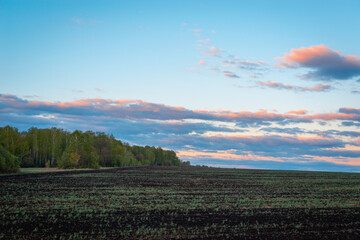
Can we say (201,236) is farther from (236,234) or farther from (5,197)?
(5,197)

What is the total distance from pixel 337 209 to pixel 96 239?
17.4 m

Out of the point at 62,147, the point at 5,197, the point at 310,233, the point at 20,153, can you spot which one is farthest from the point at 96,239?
the point at 62,147

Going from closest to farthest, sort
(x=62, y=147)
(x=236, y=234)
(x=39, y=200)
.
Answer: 1. (x=236, y=234)
2. (x=39, y=200)
3. (x=62, y=147)

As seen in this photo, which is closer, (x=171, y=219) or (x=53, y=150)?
(x=171, y=219)

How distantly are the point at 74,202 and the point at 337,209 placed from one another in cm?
1914

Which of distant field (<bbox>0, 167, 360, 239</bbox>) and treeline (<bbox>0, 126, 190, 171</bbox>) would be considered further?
treeline (<bbox>0, 126, 190, 171</bbox>)

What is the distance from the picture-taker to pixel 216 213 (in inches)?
776

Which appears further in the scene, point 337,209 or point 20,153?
point 20,153

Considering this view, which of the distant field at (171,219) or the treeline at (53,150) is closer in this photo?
the distant field at (171,219)

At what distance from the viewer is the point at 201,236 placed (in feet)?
46.2

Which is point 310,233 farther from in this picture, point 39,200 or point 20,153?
point 20,153

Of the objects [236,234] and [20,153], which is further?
[20,153]

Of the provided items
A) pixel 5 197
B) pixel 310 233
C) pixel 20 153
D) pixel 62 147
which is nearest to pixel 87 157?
pixel 20 153

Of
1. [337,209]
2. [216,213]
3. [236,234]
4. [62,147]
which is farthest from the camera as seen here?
[62,147]
